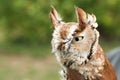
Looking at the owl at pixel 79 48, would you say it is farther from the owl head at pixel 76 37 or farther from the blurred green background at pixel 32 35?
the blurred green background at pixel 32 35

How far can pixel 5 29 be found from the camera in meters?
7.79

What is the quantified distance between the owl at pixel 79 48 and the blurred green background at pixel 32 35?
4878mm

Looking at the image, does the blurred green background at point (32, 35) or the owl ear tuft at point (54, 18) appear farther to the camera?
the blurred green background at point (32, 35)

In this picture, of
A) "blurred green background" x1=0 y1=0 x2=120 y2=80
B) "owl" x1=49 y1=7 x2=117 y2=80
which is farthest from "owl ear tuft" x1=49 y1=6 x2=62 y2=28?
"blurred green background" x1=0 y1=0 x2=120 y2=80

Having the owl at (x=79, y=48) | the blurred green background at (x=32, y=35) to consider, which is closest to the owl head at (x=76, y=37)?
the owl at (x=79, y=48)

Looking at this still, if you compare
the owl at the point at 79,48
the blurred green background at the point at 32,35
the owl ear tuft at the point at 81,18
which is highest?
the blurred green background at the point at 32,35

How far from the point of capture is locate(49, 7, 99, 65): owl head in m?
1.17

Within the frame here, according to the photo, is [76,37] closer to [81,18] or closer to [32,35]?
[81,18]

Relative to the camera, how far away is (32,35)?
761 cm

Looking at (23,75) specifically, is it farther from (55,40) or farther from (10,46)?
(55,40)

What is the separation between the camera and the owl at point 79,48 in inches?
46.4

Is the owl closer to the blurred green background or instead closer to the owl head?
the owl head

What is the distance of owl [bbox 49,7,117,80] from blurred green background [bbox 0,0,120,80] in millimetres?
4878

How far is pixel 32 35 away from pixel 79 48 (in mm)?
6432
